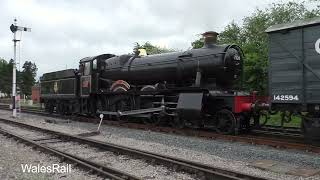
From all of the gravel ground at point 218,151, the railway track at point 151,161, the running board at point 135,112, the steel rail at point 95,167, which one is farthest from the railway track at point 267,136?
the steel rail at point 95,167

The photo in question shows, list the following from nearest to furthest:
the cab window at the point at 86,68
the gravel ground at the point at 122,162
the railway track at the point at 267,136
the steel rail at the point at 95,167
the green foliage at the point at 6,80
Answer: the steel rail at the point at 95,167 → the gravel ground at the point at 122,162 → the railway track at the point at 267,136 → the cab window at the point at 86,68 → the green foliage at the point at 6,80

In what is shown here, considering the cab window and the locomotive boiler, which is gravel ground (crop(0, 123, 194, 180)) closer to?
the locomotive boiler

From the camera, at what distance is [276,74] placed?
1162cm

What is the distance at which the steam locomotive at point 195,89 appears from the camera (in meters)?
11.4

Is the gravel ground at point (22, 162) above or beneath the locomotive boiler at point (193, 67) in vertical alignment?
beneath

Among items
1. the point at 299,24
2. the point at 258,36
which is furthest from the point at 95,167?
the point at 258,36

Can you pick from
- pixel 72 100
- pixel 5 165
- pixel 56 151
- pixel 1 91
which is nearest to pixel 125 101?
pixel 72 100

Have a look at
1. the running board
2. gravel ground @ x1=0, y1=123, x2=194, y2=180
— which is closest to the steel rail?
gravel ground @ x1=0, y1=123, x2=194, y2=180

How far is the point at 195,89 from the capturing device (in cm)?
1462

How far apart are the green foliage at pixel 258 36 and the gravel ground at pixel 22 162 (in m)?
15.8

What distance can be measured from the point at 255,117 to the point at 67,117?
13373 millimetres

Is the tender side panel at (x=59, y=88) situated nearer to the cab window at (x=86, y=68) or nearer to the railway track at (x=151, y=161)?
the cab window at (x=86, y=68)

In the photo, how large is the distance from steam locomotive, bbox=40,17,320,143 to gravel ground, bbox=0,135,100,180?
556 cm

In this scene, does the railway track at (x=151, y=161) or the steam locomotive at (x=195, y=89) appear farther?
the steam locomotive at (x=195, y=89)
